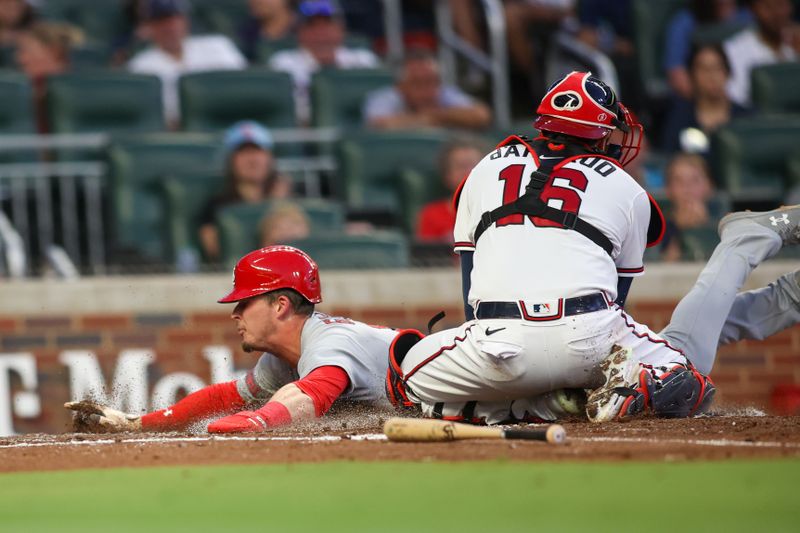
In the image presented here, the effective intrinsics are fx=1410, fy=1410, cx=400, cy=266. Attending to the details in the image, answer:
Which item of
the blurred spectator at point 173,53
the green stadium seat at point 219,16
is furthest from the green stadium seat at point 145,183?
the green stadium seat at point 219,16

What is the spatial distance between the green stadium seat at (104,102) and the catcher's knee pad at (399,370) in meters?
4.77

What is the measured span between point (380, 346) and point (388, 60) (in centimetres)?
655

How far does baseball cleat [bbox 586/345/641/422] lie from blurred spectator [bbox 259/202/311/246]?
3380mm

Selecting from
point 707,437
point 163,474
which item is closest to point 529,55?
point 707,437

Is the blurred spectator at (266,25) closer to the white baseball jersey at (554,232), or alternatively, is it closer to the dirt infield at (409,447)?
the white baseball jersey at (554,232)

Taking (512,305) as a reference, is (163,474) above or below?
below

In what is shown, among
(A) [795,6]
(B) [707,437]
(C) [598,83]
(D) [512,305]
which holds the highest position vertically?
(A) [795,6]

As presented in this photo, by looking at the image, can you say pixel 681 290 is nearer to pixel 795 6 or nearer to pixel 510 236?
pixel 510 236

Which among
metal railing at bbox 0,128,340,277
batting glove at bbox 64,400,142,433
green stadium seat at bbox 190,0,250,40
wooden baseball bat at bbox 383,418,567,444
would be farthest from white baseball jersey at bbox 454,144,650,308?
green stadium seat at bbox 190,0,250,40

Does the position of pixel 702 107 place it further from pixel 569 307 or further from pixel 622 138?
pixel 569 307

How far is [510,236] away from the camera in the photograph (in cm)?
584

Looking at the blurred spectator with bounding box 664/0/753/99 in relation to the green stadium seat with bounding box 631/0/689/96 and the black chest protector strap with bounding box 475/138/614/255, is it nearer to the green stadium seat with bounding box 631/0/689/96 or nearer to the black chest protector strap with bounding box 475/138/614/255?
the green stadium seat with bounding box 631/0/689/96

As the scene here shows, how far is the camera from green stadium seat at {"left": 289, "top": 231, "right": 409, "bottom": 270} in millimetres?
8914

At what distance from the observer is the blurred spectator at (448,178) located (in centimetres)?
959
